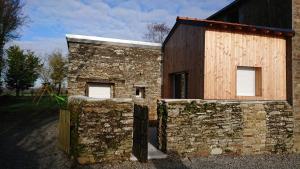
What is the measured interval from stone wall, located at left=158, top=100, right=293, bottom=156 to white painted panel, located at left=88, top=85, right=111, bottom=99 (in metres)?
5.50

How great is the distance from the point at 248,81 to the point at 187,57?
2.41 metres

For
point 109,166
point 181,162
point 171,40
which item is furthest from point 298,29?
point 109,166

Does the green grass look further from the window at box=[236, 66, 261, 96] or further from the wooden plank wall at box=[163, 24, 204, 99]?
the window at box=[236, 66, 261, 96]

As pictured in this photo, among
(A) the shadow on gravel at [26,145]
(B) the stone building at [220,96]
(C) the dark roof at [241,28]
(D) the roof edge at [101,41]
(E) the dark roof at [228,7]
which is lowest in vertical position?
(A) the shadow on gravel at [26,145]

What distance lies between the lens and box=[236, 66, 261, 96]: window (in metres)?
9.55

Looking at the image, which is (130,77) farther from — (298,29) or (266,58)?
(298,29)

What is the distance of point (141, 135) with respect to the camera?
767cm

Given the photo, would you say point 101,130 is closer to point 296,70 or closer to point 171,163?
point 171,163

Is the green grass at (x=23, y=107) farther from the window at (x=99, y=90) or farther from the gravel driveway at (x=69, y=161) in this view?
the gravel driveway at (x=69, y=161)

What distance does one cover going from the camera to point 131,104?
761 cm

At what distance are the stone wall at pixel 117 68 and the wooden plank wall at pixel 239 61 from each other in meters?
5.35

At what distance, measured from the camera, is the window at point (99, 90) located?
1306 centimetres

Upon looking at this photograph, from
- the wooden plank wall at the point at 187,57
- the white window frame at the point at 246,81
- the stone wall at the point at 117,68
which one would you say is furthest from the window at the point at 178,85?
the white window frame at the point at 246,81

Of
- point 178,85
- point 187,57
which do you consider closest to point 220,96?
point 187,57
